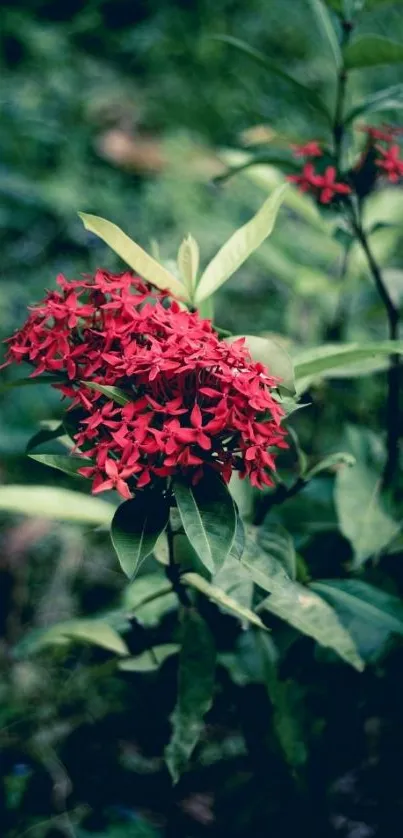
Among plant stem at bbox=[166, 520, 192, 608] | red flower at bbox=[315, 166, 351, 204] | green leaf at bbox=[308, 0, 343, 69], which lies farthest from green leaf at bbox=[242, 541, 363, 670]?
green leaf at bbox=[308, 0, 343, 69]

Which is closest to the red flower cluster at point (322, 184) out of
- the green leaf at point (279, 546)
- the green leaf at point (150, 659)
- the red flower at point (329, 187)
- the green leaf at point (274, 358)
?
the red flower at point (329, 187)

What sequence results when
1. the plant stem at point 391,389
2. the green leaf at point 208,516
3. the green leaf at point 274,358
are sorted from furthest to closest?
1. the plant stem at point 391,389
2. the green leaf at point 274,358
3. the green leaf at point 208,516

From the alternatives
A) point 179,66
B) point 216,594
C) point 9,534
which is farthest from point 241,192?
point 216,594

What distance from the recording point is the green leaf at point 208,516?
1041mm

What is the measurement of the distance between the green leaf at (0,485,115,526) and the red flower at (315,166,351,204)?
2.44ft

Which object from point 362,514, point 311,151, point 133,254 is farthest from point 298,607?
point 311,151

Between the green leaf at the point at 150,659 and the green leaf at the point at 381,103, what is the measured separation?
112 centimetres

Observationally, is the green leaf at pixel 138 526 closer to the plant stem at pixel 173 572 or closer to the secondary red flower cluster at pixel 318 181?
the plant stem at pixel 173 572

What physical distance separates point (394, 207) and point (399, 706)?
130 cm

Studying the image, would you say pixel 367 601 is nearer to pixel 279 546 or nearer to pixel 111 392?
pixel 279 546

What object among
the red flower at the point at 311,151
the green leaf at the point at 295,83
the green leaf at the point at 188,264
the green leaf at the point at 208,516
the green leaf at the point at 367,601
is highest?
the green leaf at the point at 295,83

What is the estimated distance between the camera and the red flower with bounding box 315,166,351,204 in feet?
5.08

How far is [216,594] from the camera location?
4.18ft

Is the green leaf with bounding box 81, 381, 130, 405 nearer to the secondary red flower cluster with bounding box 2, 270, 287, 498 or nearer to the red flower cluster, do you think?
the secondary red flower cluster with bounding box 2, 270, 287, 498
